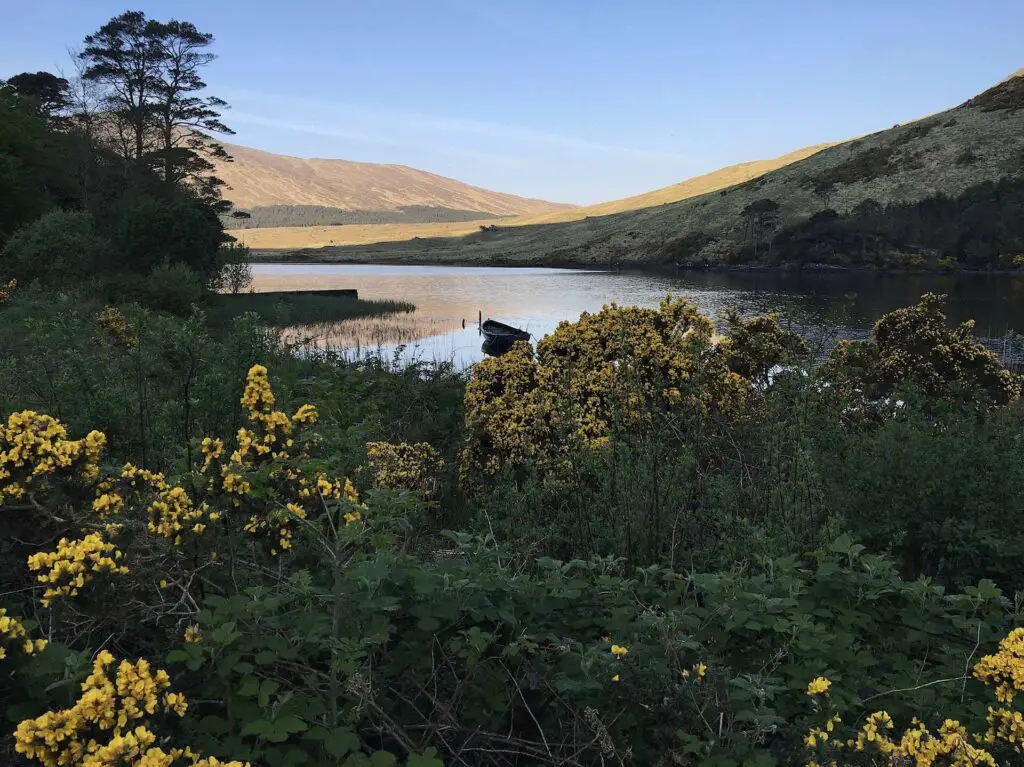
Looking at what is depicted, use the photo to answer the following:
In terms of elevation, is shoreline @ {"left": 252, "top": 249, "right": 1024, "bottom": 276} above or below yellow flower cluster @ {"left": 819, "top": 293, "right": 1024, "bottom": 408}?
above

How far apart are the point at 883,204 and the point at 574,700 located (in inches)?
3702

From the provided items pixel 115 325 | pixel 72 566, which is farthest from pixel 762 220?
pixel 72 566

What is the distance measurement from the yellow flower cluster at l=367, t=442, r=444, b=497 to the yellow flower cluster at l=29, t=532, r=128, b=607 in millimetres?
5170

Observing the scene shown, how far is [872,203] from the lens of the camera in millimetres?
81250

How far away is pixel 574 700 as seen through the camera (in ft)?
9.23

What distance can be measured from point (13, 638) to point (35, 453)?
111 centimetres

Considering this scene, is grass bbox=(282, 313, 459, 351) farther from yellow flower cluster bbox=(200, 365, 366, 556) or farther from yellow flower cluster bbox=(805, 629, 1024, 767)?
yellow flower cluster bbox=(805, 629, 1024, 767)

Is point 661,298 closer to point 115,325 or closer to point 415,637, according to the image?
point 115,325

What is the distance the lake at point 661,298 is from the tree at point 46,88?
20.3 metres

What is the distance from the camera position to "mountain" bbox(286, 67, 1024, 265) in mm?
72062

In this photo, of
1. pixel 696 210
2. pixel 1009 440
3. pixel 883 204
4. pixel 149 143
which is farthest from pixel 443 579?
pixel 696 210

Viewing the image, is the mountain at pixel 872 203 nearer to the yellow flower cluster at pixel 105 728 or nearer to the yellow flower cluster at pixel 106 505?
the yellow flower cluster at pixel 106 505

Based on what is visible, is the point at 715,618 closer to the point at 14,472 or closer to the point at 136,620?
the point at 136,620

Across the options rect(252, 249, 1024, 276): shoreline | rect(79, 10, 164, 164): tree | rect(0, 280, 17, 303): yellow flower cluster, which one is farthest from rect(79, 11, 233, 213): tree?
rect(252, 249, 1024, 276): shoreline
